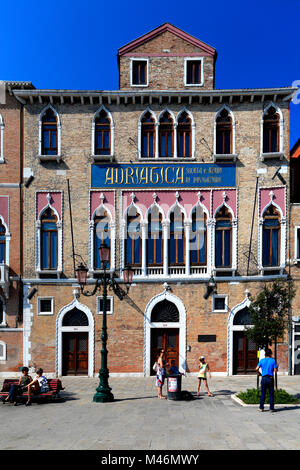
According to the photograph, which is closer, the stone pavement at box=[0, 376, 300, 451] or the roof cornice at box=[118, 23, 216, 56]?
the stone pavement at box=[0, 376, 300, 451]

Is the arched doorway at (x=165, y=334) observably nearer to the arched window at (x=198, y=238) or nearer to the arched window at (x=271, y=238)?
the arched window at (x=198, y=238)

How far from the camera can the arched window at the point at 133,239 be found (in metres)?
21.2

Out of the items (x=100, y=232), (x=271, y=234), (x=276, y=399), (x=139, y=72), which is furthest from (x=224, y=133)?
(x=276, y=399)

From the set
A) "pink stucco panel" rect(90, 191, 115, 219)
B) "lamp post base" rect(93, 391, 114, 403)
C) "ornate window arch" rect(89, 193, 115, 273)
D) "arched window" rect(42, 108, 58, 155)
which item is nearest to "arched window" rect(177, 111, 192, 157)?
"pink stucco panel" rect(90, 191, 115, 219)

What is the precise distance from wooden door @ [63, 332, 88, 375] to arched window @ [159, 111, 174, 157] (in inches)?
409

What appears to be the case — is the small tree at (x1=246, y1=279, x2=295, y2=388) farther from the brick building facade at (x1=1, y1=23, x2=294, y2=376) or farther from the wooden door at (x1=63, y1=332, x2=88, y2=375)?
the wooden door at (x1=63, y1=332, x2=88, y2=375)

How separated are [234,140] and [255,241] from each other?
5349mm

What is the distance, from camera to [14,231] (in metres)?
21.4

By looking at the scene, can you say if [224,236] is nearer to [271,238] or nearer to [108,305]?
[271,238]

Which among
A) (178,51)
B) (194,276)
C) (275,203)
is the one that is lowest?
(194,276)

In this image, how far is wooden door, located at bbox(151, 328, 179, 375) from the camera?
20.8 meters

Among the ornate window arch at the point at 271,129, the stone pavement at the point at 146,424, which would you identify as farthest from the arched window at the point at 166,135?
the stone pavement at the point at 146,424
